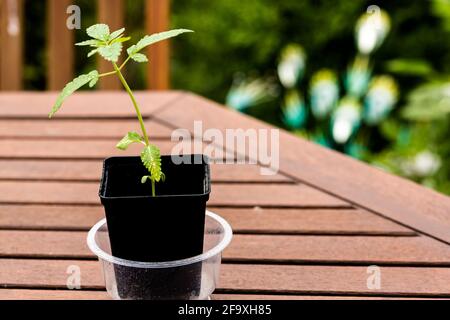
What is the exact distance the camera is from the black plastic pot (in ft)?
2.64

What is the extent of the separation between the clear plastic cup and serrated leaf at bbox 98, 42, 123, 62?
24 centimetres

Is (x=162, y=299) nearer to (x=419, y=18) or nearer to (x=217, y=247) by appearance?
(x=217, y=247)

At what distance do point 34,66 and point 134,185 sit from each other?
2.69 m

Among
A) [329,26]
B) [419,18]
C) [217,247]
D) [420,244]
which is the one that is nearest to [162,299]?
[217,247]

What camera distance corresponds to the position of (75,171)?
1.37 m

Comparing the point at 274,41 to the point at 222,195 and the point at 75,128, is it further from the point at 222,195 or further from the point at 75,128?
the point at 222,195

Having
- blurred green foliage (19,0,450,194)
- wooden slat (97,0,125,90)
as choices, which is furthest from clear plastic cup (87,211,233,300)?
blurred green foliage (19,0,450,194)

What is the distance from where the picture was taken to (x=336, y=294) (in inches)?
37.1

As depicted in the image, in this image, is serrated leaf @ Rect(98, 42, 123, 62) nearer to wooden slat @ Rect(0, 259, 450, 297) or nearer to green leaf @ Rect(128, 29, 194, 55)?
green leaf @ Rect(128, 29, 194, 55)

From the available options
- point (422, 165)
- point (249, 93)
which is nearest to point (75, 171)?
point (422, 165)

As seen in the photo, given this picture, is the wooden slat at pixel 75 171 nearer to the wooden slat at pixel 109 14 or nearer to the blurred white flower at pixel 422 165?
the wooden slat at pixel 109 14

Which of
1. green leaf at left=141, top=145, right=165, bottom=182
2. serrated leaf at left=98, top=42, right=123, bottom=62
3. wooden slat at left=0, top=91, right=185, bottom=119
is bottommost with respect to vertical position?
green leaf at left=141, top=145, right=165, bottom=182

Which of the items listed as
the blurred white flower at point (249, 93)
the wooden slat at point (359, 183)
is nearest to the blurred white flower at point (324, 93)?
the blurred white flower at point (249, 93)

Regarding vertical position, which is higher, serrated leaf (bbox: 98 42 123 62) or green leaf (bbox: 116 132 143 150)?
serrated leaf (bbox: 98 42 123 62)
